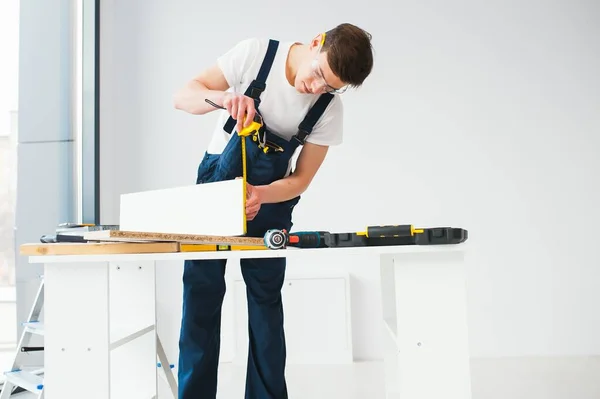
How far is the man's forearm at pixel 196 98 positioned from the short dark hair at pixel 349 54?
0.29 metres

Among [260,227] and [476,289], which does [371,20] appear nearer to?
[476,289]

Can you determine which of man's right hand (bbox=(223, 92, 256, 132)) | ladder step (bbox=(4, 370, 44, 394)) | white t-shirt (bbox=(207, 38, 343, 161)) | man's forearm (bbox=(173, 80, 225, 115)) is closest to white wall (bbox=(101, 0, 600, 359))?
ladder step (bbox=(4, 370, 44, 394))

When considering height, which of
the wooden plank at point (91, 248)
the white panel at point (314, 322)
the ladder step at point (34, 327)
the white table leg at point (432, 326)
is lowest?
the white panel at point (314, 322)

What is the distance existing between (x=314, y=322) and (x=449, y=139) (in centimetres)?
131

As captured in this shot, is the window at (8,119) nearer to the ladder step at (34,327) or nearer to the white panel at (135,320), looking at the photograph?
the ladder step at (34,327)

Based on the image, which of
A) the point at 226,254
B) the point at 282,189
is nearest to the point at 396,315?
the point at 226,254

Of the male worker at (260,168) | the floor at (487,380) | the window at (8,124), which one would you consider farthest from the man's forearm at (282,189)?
the window at (8,124)

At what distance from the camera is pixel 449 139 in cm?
279

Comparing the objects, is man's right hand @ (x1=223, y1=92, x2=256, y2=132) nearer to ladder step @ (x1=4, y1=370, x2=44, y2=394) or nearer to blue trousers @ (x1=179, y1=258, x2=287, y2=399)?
blue trousers @ (x1=179, y1=258, x2=287, y2=399)

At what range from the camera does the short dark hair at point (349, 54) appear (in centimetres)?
114

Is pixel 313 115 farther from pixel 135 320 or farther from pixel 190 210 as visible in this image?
pixel 135 320

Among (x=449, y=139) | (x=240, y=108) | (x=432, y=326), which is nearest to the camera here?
(x=432, y=326)

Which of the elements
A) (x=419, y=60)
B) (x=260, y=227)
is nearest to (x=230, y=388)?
(x=260, y=227)

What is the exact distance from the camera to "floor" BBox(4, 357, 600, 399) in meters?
2.02
